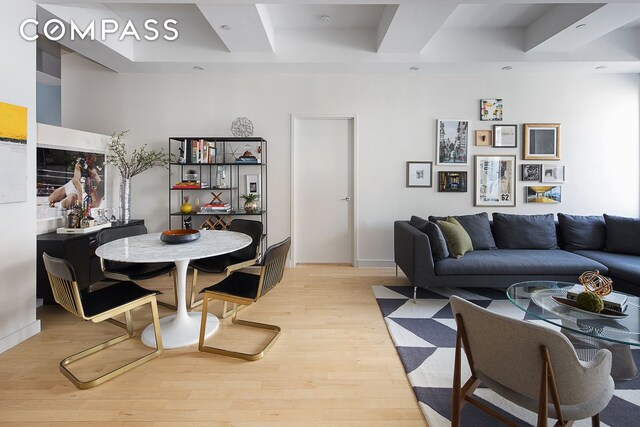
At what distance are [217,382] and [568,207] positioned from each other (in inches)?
196

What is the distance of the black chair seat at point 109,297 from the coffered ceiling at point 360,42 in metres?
2.67

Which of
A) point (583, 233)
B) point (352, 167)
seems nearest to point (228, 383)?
point (352, 167)

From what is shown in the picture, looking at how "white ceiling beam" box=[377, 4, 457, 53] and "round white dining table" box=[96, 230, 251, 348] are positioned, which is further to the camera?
"white ceiling beam" box=[377, 4, 457, 53]

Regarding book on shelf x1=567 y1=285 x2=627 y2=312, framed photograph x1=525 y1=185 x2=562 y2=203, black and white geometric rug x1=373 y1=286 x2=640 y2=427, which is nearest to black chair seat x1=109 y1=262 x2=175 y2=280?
black and white geometric rug x1=373 y1=286 x2=640 y2=427

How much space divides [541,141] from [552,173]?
47 cm

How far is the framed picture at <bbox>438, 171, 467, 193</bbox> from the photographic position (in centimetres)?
467

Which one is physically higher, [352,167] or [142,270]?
[352,167]

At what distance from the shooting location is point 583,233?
3934 mm

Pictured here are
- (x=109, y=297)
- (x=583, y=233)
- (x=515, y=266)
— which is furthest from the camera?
(x=583, y=233)

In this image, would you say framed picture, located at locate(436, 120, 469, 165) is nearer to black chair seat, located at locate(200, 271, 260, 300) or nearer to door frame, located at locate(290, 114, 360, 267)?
door frame, located at locate(290, 114, 360, 267)

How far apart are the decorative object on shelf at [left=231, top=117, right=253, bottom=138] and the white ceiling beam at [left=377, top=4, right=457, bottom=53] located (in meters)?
1.94

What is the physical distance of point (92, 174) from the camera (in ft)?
13.3

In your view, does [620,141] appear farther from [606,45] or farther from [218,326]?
[218,326]

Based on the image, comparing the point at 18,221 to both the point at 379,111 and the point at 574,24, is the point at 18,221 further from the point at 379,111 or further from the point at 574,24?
the point at 574,24
